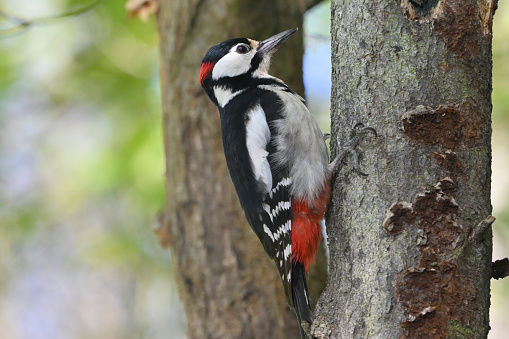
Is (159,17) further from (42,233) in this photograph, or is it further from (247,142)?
(42,233)

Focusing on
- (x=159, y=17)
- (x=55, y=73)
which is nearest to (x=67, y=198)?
(x=55, y=73)

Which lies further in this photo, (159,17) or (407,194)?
(159,17)

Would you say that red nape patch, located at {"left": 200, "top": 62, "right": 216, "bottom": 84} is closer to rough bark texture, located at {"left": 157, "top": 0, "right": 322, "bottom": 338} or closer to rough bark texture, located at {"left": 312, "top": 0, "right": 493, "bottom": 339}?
rough bark texture, located at {"left": 157, "top": 0, "right": 322, "bottom": 338}

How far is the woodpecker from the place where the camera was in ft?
7.92

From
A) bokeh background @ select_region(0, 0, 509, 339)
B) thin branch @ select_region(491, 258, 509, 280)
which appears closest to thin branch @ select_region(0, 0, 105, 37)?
bokeh background @ select_region(0, 0, 509, 339)

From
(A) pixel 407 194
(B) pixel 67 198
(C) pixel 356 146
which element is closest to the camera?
(A) pixel 407 194

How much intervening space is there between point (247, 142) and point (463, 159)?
1.04 metres

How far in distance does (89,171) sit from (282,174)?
7.82 ft

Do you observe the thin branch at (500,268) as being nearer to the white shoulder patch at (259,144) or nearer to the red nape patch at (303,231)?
the red nape patch at (303,231)

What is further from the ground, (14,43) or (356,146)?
(14,43)

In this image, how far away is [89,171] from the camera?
175 inches

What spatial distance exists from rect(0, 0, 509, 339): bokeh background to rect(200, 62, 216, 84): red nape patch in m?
0.98

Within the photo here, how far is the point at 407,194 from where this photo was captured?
1814 mm

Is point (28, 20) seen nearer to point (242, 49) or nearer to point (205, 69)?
point (205, 69)
